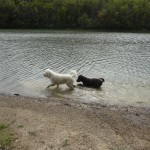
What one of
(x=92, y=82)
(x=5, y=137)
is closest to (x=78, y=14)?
(x=92, y=82)

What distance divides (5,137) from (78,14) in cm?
8120

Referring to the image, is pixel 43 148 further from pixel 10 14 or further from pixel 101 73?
pixel 10 14

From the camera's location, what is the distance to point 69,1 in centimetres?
9175

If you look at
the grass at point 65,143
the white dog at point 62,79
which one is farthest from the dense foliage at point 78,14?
the grass at point 65,143

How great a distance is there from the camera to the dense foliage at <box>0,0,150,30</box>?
81812 millimetres

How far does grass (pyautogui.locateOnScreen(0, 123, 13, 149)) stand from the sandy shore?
0.15 meters

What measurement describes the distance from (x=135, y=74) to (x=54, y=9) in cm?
7476

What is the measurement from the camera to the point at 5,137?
869 centimetres

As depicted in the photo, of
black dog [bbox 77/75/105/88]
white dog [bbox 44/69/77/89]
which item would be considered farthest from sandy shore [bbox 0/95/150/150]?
black dog [bbox 77/75/105/88]

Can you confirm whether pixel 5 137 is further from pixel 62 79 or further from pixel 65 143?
pixel 62 79

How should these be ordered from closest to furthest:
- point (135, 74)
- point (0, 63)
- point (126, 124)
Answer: point (126, 124) → point (135, 74) → point (0, 63)

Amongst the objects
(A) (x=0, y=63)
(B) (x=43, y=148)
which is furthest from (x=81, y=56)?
(B) (x=43, y=148)

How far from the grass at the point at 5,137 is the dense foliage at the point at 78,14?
73.7 m

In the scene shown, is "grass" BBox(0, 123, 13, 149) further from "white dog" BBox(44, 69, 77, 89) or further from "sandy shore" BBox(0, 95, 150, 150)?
"white dog" BBox(44, 69, 77, 89)
